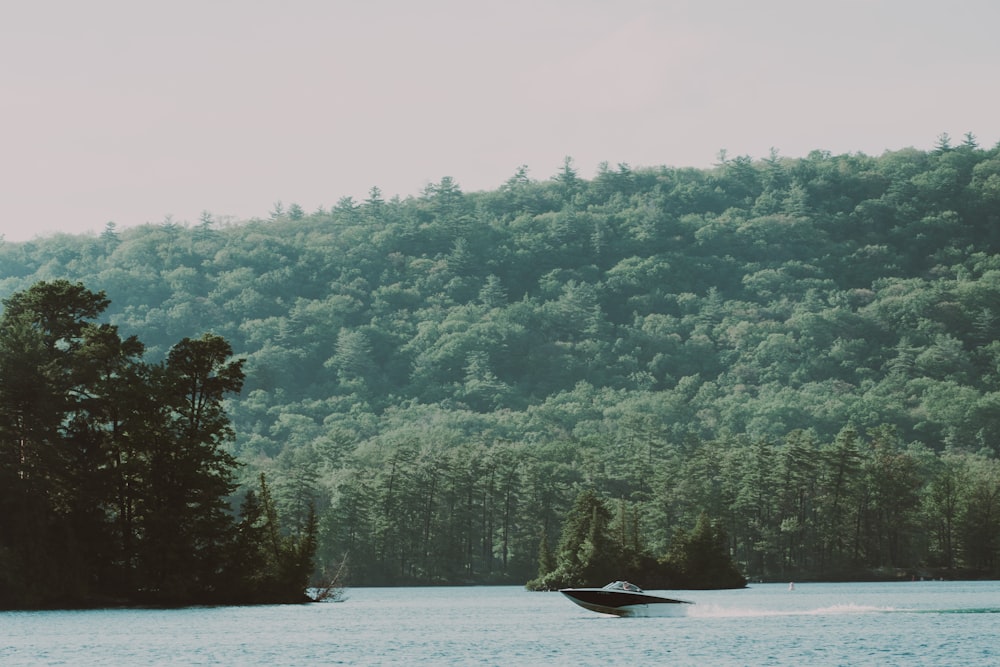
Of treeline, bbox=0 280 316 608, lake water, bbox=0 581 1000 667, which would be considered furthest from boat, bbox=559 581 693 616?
treeline, bbox=0 280 316 608

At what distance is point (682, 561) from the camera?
133375 mm

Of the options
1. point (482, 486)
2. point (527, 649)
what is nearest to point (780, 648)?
point (527, 649)

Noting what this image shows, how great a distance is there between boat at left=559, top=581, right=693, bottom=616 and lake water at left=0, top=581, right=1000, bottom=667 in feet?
3.64

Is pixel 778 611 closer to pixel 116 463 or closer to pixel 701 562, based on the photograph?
pixel 701 562

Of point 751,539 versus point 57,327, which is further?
point 751,539

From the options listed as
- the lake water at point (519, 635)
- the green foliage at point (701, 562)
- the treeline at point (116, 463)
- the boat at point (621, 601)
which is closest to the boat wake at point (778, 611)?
the lake water at point (519, 635)

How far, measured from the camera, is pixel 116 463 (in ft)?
338

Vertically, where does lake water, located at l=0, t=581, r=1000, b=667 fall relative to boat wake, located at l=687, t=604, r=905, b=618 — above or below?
below

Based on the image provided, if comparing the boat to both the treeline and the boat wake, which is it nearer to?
the boat wake

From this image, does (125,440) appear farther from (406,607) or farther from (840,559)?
(840,559)

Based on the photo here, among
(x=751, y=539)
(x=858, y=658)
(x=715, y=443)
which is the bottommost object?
(x=858, y=658)

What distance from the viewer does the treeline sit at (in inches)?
3738

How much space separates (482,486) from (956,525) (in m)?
51.2

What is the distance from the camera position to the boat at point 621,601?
90.9m
